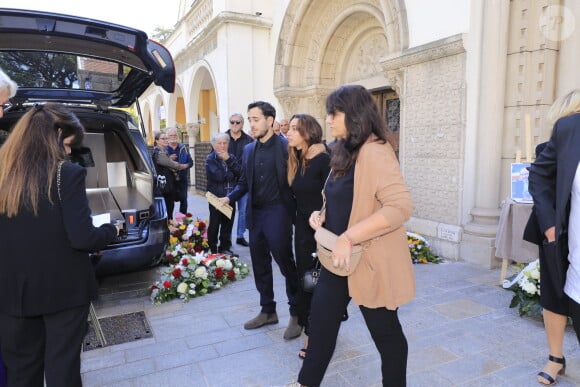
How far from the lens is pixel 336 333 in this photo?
6.89ft

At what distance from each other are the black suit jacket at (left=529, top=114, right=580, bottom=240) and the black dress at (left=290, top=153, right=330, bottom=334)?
132 cm

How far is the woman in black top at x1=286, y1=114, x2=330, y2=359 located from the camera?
289cm

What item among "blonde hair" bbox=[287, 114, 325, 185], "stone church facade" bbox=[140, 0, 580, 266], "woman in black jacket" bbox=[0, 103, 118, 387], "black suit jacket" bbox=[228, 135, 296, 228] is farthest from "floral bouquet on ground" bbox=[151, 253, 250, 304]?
"stone church facade" bbox=[140, 0, 580, 266]

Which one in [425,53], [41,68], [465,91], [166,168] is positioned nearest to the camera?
[41,68]

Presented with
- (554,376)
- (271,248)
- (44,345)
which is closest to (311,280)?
(271,248)

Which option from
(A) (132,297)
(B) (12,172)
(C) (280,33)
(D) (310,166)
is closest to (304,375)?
(D) (310,166)

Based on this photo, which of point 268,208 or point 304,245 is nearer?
point 304,245

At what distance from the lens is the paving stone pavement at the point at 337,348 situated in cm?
267

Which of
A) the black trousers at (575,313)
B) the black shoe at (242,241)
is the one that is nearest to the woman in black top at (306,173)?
the black trousers at (575,313)

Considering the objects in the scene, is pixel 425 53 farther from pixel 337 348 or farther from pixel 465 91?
pixel 337 348

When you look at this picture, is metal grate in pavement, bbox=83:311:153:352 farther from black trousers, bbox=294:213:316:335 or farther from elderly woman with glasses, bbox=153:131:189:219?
elderly woman with glasses, bbox=153:131:189:219

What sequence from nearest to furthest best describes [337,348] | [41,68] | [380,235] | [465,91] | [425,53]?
[380,235] → [337,348] → [41,68] → [465,91] → [425,53]

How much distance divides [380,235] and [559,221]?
46.6 inches
